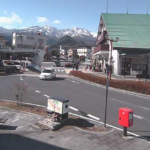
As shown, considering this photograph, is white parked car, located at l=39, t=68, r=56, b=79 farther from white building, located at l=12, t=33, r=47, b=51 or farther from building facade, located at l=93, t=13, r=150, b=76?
white building, located at l=12, t=33, r=47, b=51

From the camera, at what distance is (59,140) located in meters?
6.96

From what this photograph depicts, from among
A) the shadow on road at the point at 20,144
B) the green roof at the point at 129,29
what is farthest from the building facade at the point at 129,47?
the shadow on road at the point at 20,144

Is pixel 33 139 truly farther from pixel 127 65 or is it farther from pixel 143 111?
pixel 127 65

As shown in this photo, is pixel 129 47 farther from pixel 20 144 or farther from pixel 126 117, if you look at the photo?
pixel 20 144

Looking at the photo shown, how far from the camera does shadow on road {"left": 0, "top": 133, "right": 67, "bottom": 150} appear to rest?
20.9ft

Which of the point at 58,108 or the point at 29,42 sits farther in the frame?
the point at 29,42

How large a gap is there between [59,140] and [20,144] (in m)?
1.40

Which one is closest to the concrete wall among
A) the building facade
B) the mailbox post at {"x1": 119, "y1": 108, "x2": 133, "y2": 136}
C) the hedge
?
the building facade

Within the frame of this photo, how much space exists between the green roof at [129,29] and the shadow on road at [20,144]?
27.7 meters

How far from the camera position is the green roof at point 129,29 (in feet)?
109

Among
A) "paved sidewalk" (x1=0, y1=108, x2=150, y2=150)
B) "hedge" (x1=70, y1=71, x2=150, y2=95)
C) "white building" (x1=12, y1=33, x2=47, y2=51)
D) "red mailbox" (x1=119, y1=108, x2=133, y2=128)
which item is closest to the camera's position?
"paved sidewalk" (x1=0, y1=108, x2=150, y2=150)

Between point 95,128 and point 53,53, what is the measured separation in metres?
119

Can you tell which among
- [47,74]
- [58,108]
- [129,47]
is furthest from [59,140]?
[129,47]

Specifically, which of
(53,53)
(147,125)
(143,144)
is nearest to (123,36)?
(147,125)
